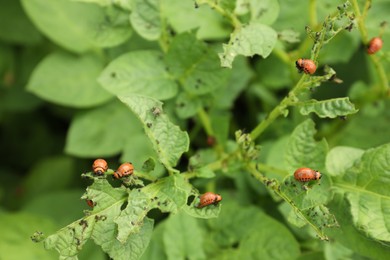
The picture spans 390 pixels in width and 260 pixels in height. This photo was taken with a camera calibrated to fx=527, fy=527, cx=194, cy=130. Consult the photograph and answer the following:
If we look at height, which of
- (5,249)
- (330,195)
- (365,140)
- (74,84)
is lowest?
(5,249)

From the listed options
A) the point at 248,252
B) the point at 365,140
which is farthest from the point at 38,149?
the point at 365,140

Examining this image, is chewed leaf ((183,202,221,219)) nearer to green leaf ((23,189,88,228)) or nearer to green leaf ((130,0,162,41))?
green leaf ((130,0,162,41))

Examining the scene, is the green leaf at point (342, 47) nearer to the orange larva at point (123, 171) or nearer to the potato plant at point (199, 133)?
the potato plant at point (199, 133)

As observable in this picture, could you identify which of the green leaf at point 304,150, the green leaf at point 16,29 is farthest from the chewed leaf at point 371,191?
the green leaf at point 16,29

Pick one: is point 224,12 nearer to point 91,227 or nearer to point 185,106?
point 185,106

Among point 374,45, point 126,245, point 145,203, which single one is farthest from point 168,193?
point 374,45

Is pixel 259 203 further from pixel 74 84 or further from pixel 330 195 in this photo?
pixel 74 84
